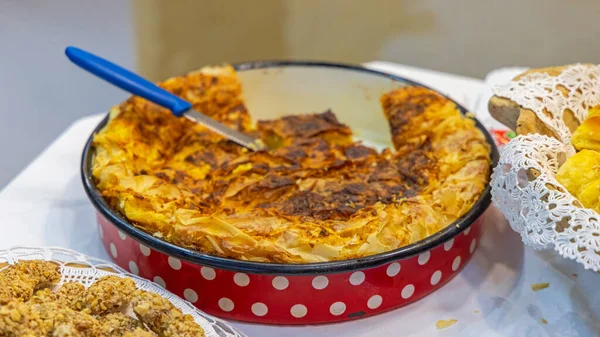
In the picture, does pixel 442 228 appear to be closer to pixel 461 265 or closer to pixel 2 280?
pixel 461 265

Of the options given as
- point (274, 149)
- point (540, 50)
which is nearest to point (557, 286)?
point (274, 149)

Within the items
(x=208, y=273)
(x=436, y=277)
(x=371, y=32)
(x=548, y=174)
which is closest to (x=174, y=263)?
(x=208, y=273)

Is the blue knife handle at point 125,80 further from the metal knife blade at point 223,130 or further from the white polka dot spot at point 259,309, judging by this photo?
the white polka dot spot at point 259,309

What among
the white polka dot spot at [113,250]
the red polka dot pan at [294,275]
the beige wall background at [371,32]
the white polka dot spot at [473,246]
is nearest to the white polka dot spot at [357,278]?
the red polka dot pan at [294,275]

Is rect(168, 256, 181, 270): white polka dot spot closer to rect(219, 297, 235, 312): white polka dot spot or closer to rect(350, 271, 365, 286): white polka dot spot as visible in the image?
rect(219, 297, 235, 312): white polka dot spot

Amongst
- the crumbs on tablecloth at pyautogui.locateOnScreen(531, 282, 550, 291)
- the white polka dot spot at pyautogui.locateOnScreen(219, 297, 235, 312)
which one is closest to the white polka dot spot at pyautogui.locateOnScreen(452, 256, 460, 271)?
the crumbs on tablecloth at pyautogui.locateOnScreen(531, 282, 550, 291)

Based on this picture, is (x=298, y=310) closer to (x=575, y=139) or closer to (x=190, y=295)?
(x=190, y=295)

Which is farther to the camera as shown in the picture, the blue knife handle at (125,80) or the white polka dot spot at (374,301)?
the blue knife handle at (125,80)
